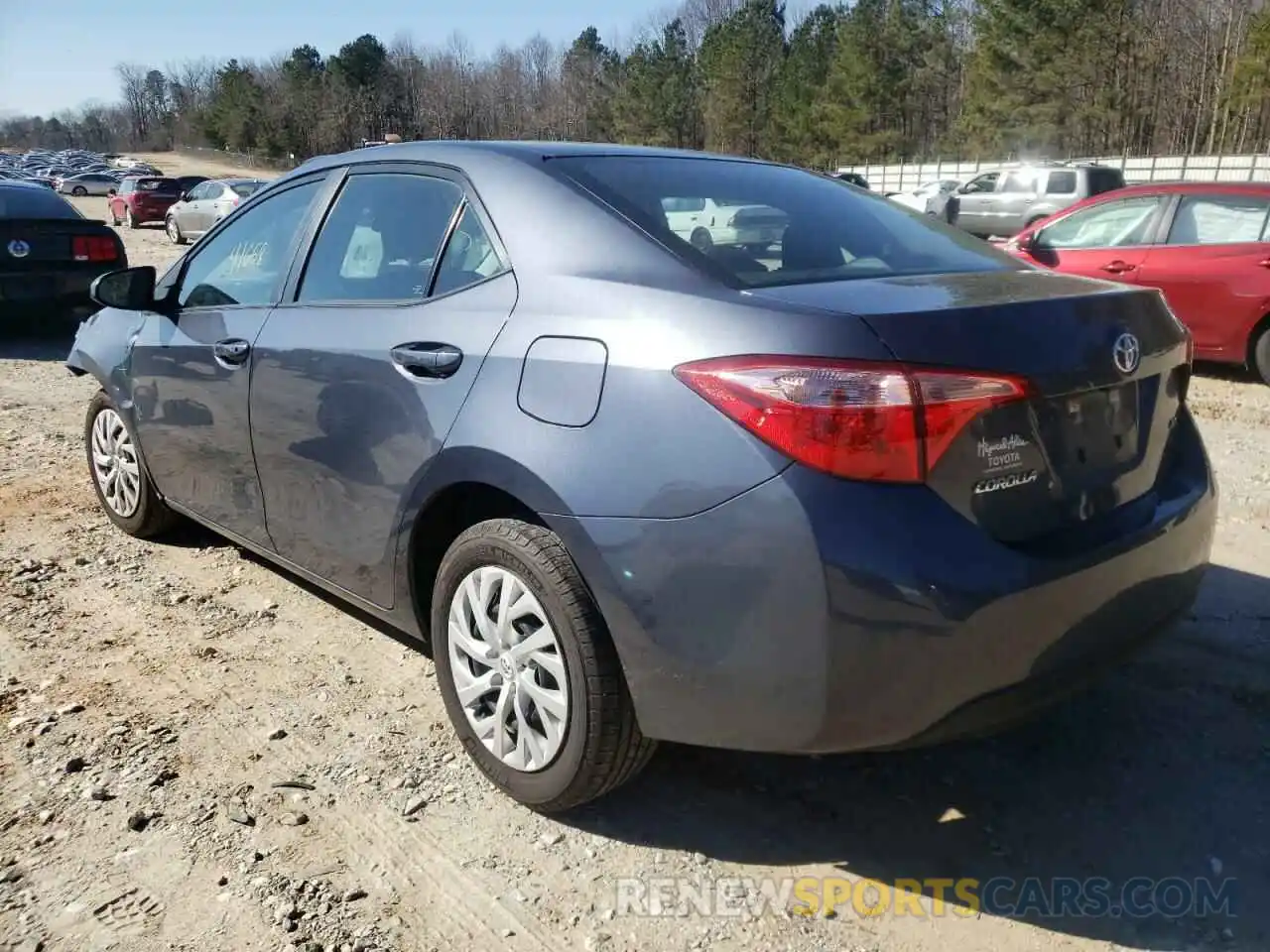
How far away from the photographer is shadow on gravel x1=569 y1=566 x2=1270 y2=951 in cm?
234

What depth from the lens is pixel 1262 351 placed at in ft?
25.5

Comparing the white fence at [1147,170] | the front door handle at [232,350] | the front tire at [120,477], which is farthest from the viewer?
the white fence at [1147,170]

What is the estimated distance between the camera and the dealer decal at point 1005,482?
82.4 inches

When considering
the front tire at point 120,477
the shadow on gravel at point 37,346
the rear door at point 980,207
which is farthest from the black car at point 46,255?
the rear door at point 980,207

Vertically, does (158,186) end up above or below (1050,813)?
above

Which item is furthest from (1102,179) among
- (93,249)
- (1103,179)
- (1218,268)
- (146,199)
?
(146,199)

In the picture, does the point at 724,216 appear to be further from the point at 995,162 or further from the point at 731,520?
the point at 995,162

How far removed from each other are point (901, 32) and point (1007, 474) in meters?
59.5

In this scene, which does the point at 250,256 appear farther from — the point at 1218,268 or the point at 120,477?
the point at 1218,268

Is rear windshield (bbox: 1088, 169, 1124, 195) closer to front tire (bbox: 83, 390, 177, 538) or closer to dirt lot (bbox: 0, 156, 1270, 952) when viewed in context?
dirt lot (bbox: 0, 156, 1270, 952)

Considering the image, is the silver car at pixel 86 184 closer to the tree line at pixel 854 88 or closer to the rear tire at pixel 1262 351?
the tree line at pixel 854 88

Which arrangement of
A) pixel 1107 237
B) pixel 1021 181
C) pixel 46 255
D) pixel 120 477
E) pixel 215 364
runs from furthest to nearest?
1. pixel 1021 181
2. pixel 46 255
3. pixel 1107 237
4. pixel 120 477
5. pixel 215 364

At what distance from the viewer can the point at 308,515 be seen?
3258mm

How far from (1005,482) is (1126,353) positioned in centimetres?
54
